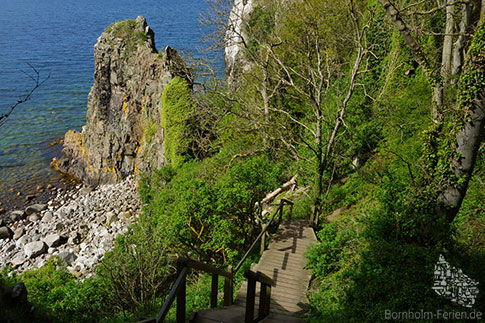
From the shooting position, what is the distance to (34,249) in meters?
19.8

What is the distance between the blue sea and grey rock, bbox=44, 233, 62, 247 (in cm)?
856

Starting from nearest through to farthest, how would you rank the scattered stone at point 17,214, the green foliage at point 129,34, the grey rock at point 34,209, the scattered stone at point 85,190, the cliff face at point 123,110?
the cliff face at point 123,110, the scattered stone at point 17,214, the grey rock at point 34,209, the green foliage at point 129,34, the scattered stone at point 85,190

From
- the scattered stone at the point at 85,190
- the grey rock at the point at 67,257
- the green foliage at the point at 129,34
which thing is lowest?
the grey rock at the point at 67,257

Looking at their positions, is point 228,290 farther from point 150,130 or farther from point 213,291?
point 150,130

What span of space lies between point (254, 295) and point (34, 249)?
19.8 metres

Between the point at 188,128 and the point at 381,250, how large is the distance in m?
14.3

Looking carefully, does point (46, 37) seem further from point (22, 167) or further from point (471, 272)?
point (471, 272)

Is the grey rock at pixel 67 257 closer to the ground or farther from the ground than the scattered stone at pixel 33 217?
closer to the ground

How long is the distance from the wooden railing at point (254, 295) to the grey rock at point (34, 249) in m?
18.8

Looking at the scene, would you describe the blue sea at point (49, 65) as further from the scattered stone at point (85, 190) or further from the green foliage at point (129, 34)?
the green foliage at point (129, 34)

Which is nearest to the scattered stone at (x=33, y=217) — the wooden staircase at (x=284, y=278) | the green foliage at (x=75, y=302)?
the green foliage at (x=75, y=302)

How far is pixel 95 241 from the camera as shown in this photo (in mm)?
20000

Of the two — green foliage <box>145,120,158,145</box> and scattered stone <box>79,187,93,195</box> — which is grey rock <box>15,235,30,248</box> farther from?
green foliage <box>145,120,158,145</box>

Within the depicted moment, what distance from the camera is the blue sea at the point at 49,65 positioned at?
3234cm
